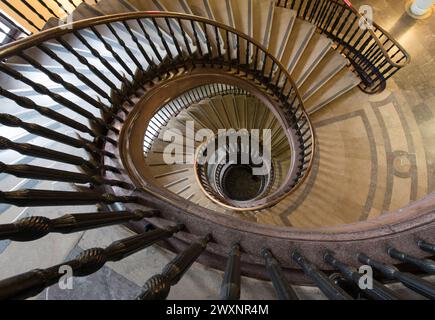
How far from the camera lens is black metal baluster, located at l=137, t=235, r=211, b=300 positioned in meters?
1.01

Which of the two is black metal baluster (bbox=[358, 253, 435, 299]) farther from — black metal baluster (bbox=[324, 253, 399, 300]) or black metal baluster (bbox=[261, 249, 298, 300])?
black metal baluster (bbox=[261, 249, 298, 300])

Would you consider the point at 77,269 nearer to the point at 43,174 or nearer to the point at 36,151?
the point at 43,174

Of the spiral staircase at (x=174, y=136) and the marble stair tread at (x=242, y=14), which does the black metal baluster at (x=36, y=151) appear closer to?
the spiral staircase at (x=174, y=136)

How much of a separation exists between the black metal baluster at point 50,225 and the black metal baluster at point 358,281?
53.4 inches

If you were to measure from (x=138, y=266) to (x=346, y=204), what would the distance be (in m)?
4.20

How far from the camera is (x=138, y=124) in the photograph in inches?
122

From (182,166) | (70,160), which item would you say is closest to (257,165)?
(182,166)

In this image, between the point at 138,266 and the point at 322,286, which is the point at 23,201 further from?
the point at 322,286

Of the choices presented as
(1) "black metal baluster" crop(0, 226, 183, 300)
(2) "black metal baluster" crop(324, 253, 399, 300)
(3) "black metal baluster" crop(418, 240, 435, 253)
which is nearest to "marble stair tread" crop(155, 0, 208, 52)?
(1) "black metal baluster" crop(0, 226, 183, 300)

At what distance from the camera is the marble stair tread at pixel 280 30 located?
15.3 feet

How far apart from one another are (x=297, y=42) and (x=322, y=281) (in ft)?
16.0

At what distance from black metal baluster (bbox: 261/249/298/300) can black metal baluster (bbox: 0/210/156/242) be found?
38.5 inches

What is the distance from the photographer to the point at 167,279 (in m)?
Answer: 1.09

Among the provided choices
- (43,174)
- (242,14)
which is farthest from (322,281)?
(242,14)
